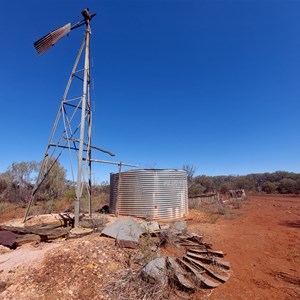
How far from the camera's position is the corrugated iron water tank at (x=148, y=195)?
12.1 metres

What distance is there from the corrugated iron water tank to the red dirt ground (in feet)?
8.84

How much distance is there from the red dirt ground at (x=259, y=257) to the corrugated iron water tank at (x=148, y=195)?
2695 mm

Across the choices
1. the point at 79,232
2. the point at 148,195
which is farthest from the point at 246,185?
the point at 79,232

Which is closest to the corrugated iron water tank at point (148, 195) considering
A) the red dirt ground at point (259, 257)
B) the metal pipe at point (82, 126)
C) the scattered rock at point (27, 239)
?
the red dirt ground at point (259, 257)

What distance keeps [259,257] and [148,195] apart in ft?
21.3

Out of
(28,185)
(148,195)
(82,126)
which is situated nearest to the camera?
(82,126)

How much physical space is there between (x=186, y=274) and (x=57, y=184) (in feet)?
62.4

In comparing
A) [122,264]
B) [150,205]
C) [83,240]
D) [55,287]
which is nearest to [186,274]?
[122,264]

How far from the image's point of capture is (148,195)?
39.9 feet

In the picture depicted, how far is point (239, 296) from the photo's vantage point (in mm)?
4445

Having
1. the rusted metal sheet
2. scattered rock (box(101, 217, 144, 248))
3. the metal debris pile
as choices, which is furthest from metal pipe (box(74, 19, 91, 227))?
the rusted metal sheet

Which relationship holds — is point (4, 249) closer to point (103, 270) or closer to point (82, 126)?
point (103, 270)

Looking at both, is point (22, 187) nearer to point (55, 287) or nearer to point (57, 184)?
point (57, 184)

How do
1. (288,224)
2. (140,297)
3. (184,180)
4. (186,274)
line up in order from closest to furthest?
(140,297) → (186,274) → (288,224) → (184,180)
